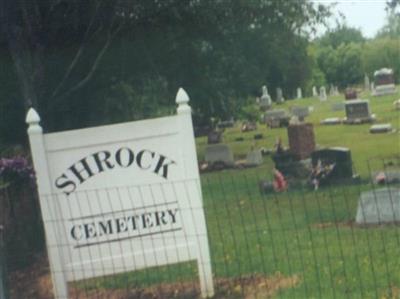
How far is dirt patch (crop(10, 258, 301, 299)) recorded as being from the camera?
237 inches

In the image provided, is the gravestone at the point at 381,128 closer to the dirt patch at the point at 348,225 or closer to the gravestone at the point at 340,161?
the gravestone at the point at 340,161

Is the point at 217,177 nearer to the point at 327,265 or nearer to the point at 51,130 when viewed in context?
the point at 51,130

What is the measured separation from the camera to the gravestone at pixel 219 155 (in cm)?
865

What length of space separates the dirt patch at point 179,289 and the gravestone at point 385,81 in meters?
3.57

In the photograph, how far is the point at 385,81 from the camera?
8.93 meters

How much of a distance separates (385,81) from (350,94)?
0.71 m

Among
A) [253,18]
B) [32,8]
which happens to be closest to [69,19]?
[32,8]

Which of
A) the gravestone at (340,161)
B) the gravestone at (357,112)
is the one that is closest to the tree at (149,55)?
the gravestone at (357,112)

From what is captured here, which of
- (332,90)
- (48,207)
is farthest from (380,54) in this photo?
(48,207)

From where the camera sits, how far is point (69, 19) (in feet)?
27.6

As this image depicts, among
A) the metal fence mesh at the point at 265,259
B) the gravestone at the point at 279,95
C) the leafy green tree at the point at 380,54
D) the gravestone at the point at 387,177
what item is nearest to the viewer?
the metal fence mesh at the point at 265,259

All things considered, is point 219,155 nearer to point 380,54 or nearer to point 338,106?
point 338,106

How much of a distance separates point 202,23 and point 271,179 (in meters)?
2.06

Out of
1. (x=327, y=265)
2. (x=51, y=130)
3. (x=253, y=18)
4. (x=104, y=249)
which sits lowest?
(x=327, y=265)
